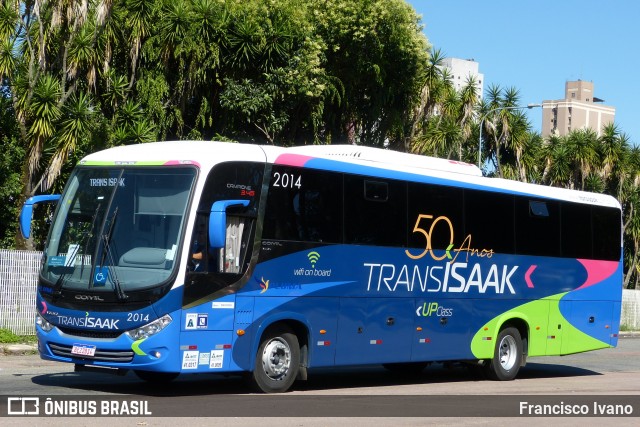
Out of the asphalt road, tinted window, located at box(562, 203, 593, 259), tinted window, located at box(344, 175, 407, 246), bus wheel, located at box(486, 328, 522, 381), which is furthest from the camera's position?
tinted window, located at box(562, 203, 593, 259)

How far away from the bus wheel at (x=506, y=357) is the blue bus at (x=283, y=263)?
0.12ft

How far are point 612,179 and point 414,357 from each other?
127ft

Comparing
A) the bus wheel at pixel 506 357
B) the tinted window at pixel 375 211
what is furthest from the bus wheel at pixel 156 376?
the bus wheel at pixel 506 357

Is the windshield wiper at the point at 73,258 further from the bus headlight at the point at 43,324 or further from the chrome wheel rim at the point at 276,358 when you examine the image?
the chrome wheel rim at the point at 276,358

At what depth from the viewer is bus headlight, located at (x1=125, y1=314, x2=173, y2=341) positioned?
12648 mm

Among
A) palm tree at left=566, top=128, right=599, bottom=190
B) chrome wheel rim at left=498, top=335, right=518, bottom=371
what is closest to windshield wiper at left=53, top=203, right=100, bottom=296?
chrome wheel rim at left=498, top=335, right=518, bottom=371

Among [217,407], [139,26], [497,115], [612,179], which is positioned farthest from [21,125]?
[612,179]

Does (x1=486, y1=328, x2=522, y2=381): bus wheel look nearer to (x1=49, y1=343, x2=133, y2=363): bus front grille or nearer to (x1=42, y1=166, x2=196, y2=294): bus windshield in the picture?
(x1=42, y1=166, x2=196, y2=294): bus windshield

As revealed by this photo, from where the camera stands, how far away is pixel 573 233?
20062 mm

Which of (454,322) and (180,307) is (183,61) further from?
(180,307)

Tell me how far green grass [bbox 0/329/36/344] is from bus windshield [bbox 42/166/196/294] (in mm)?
8376

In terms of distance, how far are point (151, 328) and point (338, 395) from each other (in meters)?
3.17

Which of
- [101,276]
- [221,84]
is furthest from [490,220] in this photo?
[221,84]

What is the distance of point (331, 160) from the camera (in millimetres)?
15219
